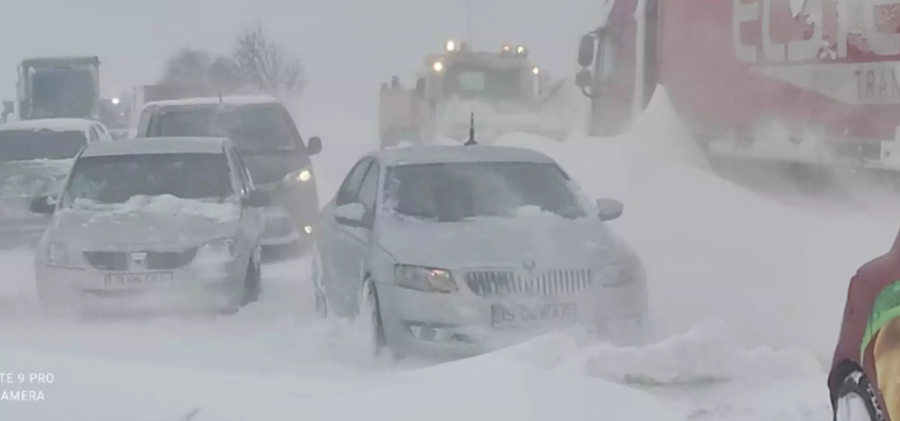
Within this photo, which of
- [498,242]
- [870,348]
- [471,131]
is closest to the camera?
[870,348]

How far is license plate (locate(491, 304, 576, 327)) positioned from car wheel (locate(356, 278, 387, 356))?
12.9 inches

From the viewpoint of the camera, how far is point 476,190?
120 inches

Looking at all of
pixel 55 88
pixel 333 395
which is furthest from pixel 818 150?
pixel 55 88

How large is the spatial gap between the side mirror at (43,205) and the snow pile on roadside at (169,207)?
0.22ft

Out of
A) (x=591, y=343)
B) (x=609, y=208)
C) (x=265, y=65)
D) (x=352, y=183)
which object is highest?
(x=265, y=65)

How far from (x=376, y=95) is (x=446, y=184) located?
34cm

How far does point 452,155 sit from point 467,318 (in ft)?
1.58

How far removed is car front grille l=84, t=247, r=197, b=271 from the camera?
9.68ft

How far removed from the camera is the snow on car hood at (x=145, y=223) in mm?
2961

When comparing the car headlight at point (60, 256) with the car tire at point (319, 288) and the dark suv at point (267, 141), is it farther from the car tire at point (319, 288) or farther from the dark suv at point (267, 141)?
the car tire at point (319, 288)

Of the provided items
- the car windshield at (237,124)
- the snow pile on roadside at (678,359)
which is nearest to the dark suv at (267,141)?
the car windshield at (237,124)

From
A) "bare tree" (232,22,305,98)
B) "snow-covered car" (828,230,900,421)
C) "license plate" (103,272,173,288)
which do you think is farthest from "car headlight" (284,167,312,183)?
"snow-covered car" (828,230,900,421)

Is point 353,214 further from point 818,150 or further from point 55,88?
point 818,150

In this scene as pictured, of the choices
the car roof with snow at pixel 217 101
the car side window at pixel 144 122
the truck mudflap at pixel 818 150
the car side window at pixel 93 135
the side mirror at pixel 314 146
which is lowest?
the truck mudflap at pixel 818 150
